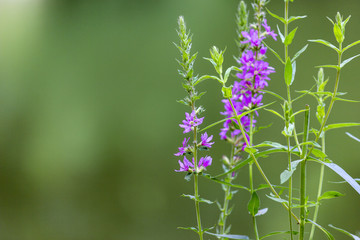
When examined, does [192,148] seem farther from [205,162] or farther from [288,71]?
[288,71]

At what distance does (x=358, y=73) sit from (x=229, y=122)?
155 cm

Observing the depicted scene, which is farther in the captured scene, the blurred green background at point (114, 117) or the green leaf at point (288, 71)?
the blurred green background at point (114, 117)

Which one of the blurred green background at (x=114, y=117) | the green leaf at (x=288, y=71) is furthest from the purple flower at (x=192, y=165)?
the blurred green background at (x=114, y=117)

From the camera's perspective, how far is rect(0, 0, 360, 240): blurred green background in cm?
197

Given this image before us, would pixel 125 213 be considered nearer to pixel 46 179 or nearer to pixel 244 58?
pixel 46 179

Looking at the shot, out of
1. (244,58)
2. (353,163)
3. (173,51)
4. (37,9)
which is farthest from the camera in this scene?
(37,9)

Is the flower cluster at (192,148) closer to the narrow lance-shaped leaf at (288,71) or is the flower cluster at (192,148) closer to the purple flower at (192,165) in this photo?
the purple flower at (192,165)

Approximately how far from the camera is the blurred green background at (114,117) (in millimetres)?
1966

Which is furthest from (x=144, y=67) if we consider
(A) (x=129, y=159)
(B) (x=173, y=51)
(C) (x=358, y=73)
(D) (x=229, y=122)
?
(D) (x=229, y=122)

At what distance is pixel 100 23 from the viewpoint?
2262mm

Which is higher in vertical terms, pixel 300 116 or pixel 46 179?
pixel 300 116

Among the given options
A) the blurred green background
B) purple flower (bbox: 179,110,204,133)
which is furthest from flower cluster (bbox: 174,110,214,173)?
the blurred green background

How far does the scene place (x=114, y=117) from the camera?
2.28 m

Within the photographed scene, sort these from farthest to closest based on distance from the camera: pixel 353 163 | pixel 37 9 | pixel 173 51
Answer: pixel 37 9, pixel 173 51, pixel 353 163
